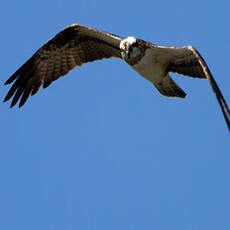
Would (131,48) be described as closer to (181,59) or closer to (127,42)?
(127,42)

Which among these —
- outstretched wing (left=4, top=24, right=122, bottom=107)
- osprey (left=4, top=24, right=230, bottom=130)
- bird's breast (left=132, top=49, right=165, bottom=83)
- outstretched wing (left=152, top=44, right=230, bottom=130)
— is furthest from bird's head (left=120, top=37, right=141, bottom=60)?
outstretched wing (left=4, top=24, right=122, bottom=107)

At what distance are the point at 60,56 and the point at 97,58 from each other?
2.58 ft

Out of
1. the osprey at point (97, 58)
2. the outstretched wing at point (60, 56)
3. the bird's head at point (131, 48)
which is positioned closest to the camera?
the bird's head at point (131, 48)

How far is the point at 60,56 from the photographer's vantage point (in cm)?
1239

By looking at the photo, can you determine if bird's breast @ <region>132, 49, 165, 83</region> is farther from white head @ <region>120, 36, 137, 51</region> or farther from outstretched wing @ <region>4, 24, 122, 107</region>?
outstretched wing @ <region>4, 24, 122, 107</region>

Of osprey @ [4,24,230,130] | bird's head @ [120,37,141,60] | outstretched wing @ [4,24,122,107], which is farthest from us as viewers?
outstretched wing @ [4,24,122,107]

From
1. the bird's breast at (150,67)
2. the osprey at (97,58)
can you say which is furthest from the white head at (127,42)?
the bird's breast at (150,67)

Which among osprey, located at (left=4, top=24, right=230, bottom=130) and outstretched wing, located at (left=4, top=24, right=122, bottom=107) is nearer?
osprey, located at (left=4, top=24, right=230, bottom=130)

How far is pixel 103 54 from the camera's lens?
1217 centimetres

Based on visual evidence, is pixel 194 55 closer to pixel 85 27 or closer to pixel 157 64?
pixel 157 64

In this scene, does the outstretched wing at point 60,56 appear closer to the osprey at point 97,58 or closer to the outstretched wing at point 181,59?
the osprey at point 97,58

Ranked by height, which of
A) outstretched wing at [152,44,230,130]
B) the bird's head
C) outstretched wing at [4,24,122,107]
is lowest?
outstretched wing at [152,44,230,130]

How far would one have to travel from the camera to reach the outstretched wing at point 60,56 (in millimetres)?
11883

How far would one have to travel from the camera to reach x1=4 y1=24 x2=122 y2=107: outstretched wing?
39.0 feet
